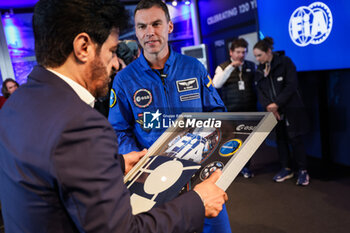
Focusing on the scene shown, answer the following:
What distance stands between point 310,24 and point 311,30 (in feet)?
0.22

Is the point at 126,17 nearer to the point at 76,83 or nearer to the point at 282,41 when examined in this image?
the point at 76,83

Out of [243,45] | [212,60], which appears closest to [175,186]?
[243,45]

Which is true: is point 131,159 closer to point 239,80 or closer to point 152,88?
point 152,88

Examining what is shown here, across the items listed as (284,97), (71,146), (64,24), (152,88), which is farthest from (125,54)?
(71,146)

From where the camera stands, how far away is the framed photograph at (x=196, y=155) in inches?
34.1

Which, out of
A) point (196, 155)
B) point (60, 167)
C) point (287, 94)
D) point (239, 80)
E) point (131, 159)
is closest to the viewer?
point (60, 167)

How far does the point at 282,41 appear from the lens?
12.2 ft

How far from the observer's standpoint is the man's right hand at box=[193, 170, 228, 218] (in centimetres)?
82

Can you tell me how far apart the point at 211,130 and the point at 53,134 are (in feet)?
1.91

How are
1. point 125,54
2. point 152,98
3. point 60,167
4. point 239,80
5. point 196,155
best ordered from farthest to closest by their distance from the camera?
point 239,80, point 125,54, point 152,98, point 196,155, point 60,167

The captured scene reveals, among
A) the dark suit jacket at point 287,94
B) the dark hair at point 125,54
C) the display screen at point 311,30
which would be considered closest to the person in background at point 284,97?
the dark suit jacket at point 287,94

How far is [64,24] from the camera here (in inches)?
27.7

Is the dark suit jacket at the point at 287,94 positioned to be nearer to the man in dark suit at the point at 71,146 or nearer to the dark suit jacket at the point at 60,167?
the man in dark suit at the point at 71,146

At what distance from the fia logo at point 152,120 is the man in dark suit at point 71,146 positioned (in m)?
0.67
